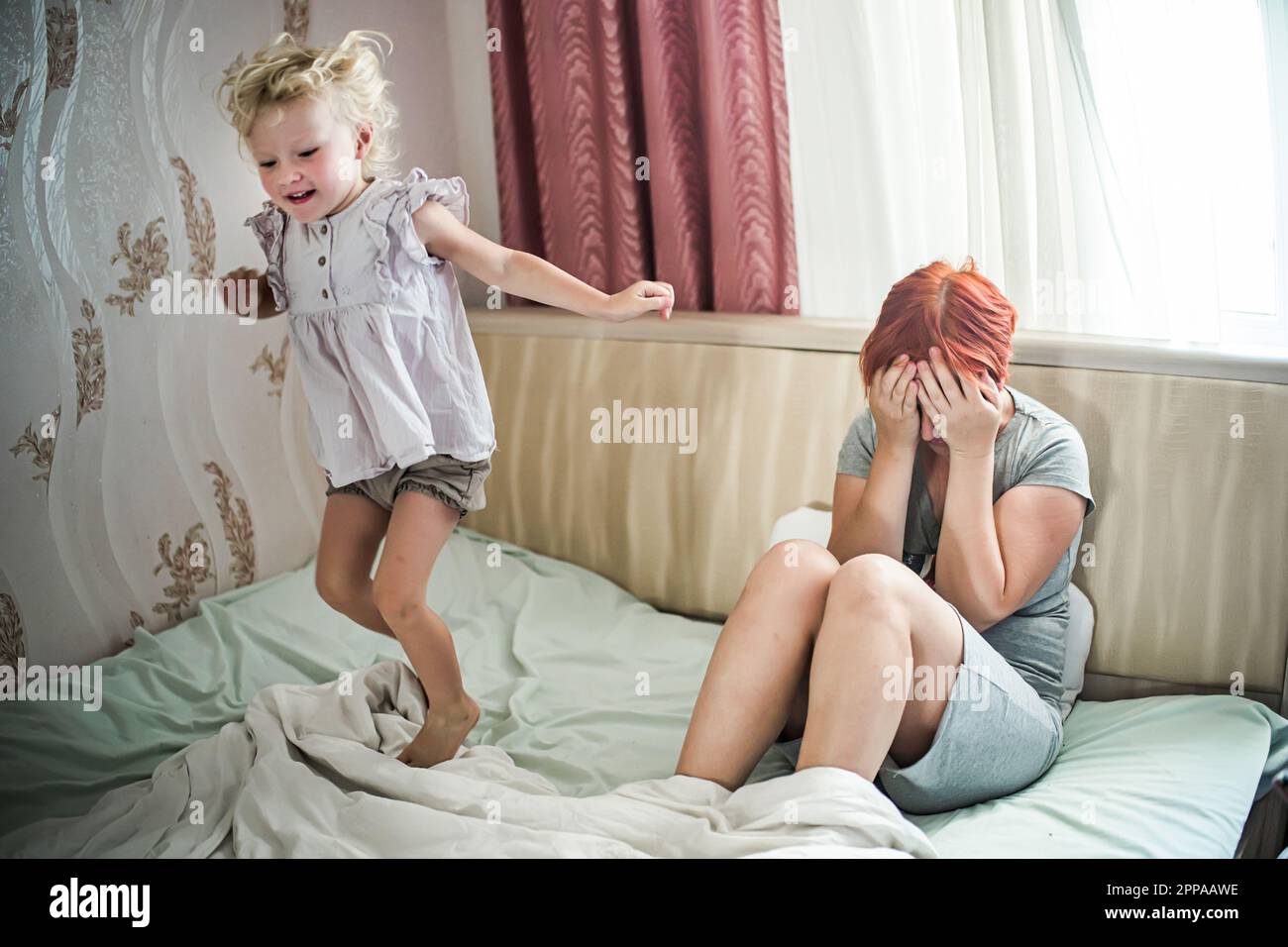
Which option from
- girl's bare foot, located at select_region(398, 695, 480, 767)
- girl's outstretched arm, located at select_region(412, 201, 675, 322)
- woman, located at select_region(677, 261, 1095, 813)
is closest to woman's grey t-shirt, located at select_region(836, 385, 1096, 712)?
woman, located at select_region(677, 261, 1095, 813)

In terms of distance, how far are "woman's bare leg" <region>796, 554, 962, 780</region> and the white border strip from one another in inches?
18.6

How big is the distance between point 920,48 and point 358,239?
2.82 feet

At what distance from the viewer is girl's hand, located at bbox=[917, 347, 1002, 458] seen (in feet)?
4.10

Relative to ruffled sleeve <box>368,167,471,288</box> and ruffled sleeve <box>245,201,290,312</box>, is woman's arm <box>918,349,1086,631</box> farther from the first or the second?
ruffled sleeve <box>245,201,290,312</box>

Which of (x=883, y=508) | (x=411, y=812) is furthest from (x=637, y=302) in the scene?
(x=411, y=812)

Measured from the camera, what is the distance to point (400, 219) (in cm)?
121

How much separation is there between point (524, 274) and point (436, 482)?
0.87 ft

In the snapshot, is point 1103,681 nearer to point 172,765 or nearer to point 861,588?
point 861,588

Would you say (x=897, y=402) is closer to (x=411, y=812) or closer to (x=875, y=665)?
(x=875, y=665)

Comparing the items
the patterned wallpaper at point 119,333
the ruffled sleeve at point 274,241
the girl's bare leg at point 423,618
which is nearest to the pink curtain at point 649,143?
the patterned wallpaper at point 119,333

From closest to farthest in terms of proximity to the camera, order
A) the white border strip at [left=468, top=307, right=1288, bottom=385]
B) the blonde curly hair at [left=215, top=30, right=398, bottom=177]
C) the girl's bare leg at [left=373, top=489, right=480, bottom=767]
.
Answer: the blonde curly hair at [left=215, top=30, right=398, bottom=177]
the girl's bare leg at [left=373, top=489, right=480, bottom=767]
the white border strip at [left=468, top=307, right=1288, bottom=385]

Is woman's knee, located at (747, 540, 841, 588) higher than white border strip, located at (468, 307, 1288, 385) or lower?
lower

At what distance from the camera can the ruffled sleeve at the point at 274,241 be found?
125 cm
